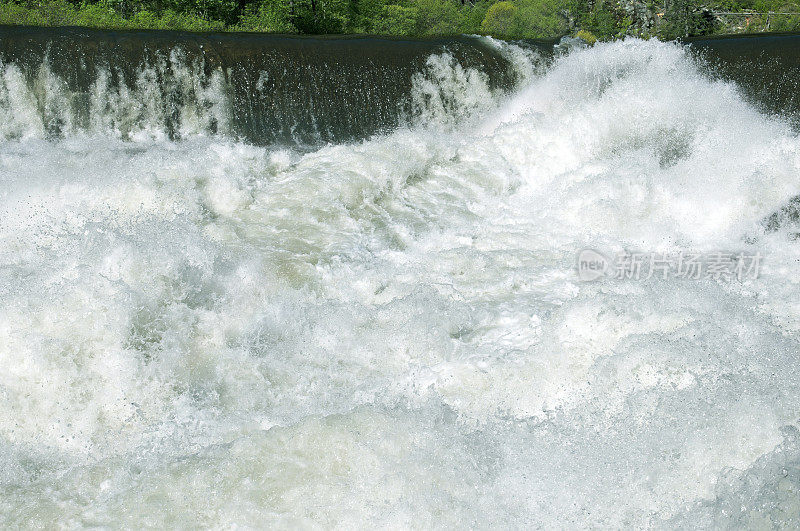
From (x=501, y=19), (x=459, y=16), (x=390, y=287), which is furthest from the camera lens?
(x=459, y=16)

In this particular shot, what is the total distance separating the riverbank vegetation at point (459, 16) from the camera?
34.3ft

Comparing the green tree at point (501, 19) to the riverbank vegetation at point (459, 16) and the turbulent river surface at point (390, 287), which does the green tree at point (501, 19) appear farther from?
the turbulent river surface at point (390, 287)

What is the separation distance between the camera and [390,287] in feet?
16.1

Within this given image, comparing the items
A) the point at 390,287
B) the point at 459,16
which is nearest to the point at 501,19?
the point at 459,16

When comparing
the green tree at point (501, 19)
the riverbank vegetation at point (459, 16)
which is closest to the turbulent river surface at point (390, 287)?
the riverbank vegetation at point (459, 16)

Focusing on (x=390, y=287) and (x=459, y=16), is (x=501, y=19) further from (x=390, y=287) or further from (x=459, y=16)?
(x=390, y=287)

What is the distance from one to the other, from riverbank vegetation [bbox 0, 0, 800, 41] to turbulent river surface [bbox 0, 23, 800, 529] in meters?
2.49

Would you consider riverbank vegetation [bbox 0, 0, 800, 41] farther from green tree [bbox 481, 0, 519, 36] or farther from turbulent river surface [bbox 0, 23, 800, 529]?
turbulent river surface [bbox 0, 23, 800, 529]

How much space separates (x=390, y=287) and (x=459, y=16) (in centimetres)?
832

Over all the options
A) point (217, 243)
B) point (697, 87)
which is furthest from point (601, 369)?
point (697, 87)

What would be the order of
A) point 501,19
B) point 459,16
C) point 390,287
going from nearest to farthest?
point 390,287, point 501,19, point 459,16

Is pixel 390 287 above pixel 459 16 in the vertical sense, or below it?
below

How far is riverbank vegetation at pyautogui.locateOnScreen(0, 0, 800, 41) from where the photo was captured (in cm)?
1046

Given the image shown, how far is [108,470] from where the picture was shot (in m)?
2.98
